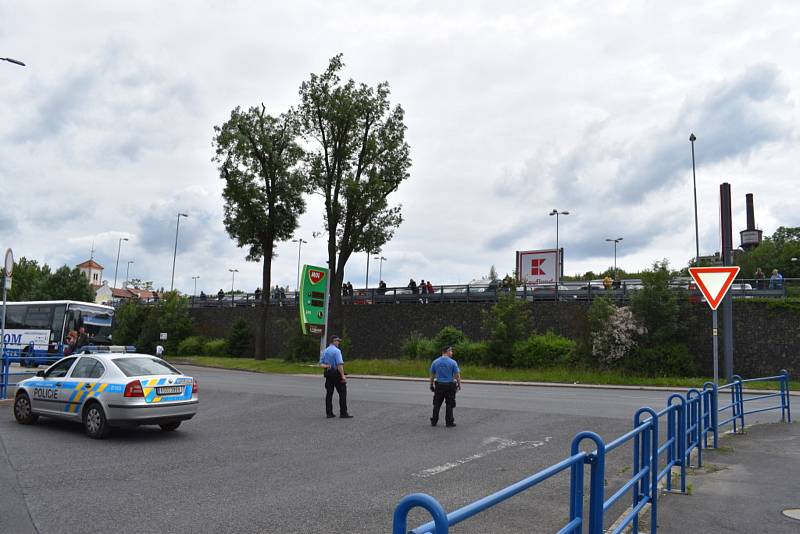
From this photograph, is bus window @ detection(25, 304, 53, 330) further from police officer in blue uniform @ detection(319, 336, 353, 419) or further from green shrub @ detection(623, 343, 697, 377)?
green shrub @ detection(623, 343, 697, 377)

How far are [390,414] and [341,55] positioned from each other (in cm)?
2813

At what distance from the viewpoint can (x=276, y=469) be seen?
9.16 m

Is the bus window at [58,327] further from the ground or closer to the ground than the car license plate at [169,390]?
further from the ground

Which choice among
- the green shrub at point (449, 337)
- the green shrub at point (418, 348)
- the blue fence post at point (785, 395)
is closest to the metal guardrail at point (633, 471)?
the blue fence post at point (785, 395)

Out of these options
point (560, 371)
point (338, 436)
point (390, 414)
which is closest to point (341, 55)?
point (560, 371)

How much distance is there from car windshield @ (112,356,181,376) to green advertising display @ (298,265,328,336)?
22112mm

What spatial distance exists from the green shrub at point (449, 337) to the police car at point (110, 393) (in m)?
23.0

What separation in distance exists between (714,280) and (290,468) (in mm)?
7217

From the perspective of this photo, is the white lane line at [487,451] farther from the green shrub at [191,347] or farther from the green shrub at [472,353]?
the green shrub at [191,347]

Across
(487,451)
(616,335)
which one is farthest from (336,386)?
(616,335)

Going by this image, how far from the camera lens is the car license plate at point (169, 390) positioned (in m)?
11.7

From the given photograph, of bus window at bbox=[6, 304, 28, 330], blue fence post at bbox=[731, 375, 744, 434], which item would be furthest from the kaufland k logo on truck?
blue fence post at bbox=[731, 375, 744, 434]

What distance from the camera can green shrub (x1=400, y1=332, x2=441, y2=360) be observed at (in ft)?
115

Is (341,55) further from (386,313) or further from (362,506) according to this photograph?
(362,506)
